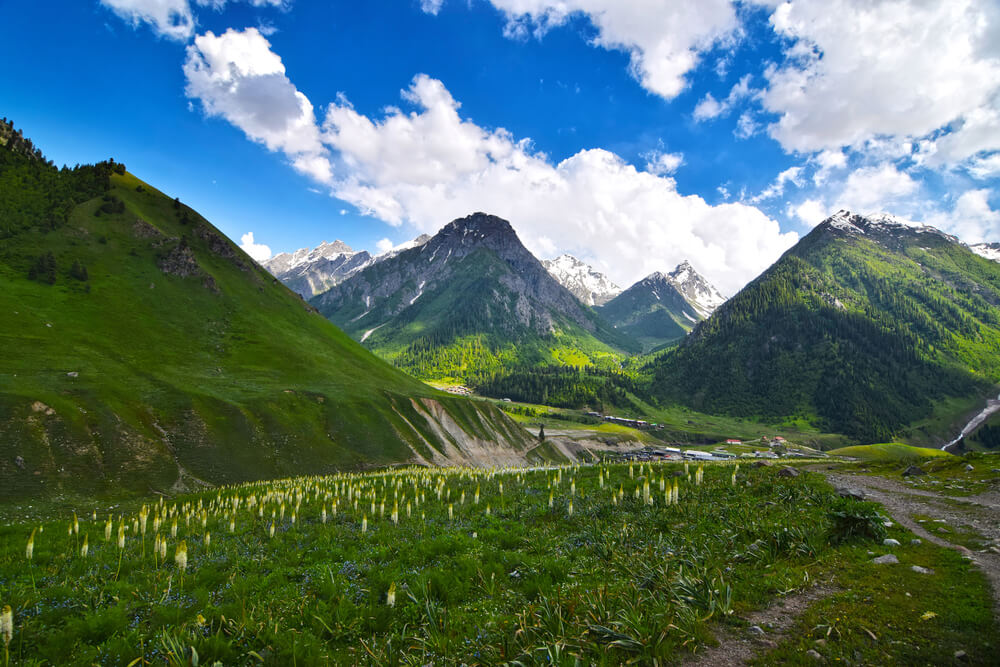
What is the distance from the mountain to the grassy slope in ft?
0.96

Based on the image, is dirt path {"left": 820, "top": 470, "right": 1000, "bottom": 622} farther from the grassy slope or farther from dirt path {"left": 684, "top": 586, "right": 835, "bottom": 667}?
the grassy slope

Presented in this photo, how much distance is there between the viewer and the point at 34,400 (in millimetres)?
49719

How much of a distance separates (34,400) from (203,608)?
206ft

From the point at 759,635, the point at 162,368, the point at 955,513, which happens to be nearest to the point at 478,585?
the point at 759,635

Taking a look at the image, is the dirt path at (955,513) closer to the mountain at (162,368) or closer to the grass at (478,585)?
the grass at (478,585)

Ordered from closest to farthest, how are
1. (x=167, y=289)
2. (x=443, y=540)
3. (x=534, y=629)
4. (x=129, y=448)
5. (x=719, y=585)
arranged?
(x=534, y=629) < (x=719, y=585) < (x=443, y=540) < (x=129, y=448) < (x=167, y=289)

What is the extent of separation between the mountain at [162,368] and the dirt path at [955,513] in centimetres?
6677

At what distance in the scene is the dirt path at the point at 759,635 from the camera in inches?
276

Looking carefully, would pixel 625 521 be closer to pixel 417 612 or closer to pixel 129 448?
pixel 417 612

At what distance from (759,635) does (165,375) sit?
95.5 metres

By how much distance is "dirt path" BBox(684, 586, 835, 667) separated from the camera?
700 centimetres

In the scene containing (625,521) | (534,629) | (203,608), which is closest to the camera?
(534,629)

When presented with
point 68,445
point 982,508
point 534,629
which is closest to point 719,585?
point 534,629

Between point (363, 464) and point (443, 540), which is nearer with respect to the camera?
point (443, 540)
